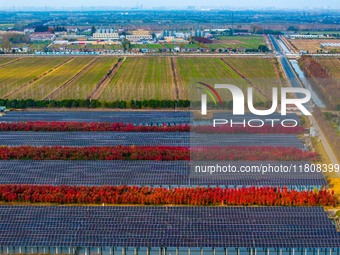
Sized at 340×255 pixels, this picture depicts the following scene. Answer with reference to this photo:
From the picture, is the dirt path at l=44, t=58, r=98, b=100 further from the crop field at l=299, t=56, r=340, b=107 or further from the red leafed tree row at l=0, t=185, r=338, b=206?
the crop field at l=299, t=56, r=340, b=107

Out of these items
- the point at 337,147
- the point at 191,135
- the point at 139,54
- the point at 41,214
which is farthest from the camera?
the point at 139,54

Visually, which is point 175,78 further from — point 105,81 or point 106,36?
point 106,36

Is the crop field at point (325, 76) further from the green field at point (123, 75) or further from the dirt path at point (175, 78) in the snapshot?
the dirt path at point (175, 78)

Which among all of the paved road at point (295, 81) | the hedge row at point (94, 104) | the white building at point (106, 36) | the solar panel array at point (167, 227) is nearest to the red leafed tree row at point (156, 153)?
the paved road at point (295, 81)

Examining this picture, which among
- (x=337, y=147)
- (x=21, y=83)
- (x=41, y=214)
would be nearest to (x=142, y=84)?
(x=21, y=83)

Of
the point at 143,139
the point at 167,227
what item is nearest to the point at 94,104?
the point at 143,139

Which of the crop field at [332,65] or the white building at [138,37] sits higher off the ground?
the crop field at [332,65]

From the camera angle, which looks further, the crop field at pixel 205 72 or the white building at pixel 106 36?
the white building at pixel 106 36

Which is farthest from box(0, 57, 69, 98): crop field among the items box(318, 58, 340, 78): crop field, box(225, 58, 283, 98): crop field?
box(318, 58, 340, 78): crop field

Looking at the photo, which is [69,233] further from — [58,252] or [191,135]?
[191,135]
